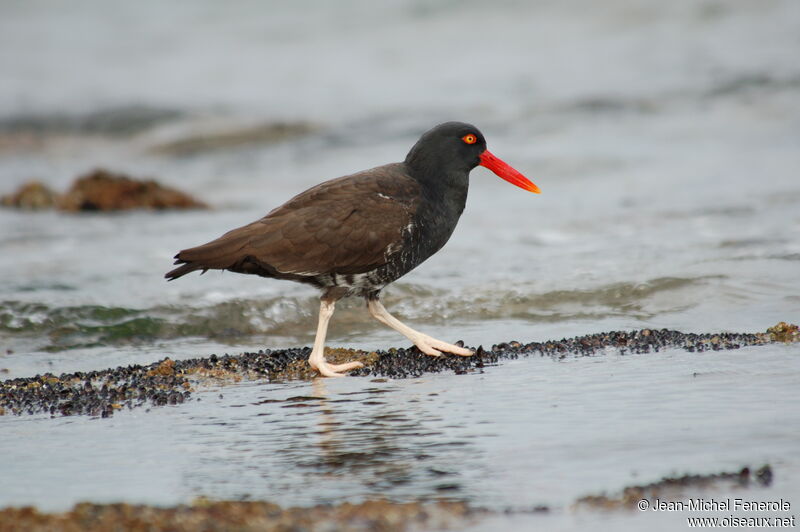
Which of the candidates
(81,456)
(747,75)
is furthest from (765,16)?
(81,456)

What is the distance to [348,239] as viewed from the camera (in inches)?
242

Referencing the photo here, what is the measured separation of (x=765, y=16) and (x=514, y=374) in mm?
19786

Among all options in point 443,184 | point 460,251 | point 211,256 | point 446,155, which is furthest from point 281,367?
point 460,251

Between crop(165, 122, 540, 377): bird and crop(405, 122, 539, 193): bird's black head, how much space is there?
1 centimetres

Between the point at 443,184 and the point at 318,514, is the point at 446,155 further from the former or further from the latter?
the point at 318,514

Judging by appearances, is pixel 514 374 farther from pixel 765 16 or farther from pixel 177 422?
pixel 765 16

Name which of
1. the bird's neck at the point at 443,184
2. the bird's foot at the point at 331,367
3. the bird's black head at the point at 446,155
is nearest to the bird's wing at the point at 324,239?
the bird's neck at the point at 443,184

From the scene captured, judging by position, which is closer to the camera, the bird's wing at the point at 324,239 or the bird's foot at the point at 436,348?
the bird's wing at the point at 324,239

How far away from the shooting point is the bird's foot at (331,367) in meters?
6.04

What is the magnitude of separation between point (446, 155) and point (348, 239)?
1003 millimetres

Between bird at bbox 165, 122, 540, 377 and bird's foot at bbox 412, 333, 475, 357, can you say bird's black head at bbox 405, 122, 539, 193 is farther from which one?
bird's foot at bbox 412, 333, 475, 357

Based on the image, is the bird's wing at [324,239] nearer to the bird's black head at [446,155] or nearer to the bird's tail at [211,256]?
the bird's tail at [211,256]

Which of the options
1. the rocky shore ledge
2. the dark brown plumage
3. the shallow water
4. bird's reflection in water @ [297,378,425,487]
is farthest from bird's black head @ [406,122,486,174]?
bird's reflection in water @ [297,378,425,487]

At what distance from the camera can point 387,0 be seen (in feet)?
94.5
